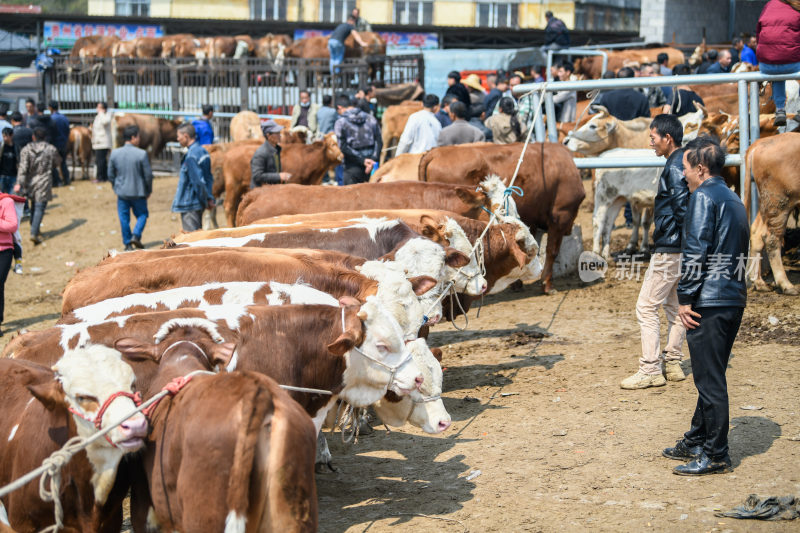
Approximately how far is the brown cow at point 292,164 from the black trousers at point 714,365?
31.5 ft

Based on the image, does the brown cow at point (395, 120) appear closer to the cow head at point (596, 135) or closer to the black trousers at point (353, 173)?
the black trousers at point (353, 173)

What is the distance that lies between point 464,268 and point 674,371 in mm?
2014

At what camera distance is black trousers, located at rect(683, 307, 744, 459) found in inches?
Result: 209

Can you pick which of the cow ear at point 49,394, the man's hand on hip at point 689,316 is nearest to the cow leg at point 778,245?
the man's hand on hip at point 689,316

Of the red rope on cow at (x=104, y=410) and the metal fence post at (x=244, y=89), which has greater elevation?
the metal fence post at (x=244, y=89)

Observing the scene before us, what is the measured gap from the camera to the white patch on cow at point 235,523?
3.49m

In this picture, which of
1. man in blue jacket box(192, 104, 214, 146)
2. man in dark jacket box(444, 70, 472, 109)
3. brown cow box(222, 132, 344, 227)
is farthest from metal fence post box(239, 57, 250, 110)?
man in dark jacket box(444, 70, 472, 109)

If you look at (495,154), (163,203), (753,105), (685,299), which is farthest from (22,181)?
(685,299)

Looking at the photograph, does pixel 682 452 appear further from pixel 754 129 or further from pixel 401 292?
pixel 754 129

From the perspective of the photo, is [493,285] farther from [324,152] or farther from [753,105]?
[324,152]

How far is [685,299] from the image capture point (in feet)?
17.7

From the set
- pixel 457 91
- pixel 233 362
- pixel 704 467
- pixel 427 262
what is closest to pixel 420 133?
pixel 457 91

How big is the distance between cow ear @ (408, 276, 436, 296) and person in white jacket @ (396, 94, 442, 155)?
6.80 metres

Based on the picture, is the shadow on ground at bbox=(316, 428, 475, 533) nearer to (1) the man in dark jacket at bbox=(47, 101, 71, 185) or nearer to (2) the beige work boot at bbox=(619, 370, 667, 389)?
(2) the beige work boot at bbox=(619, 370, 667, 389)
